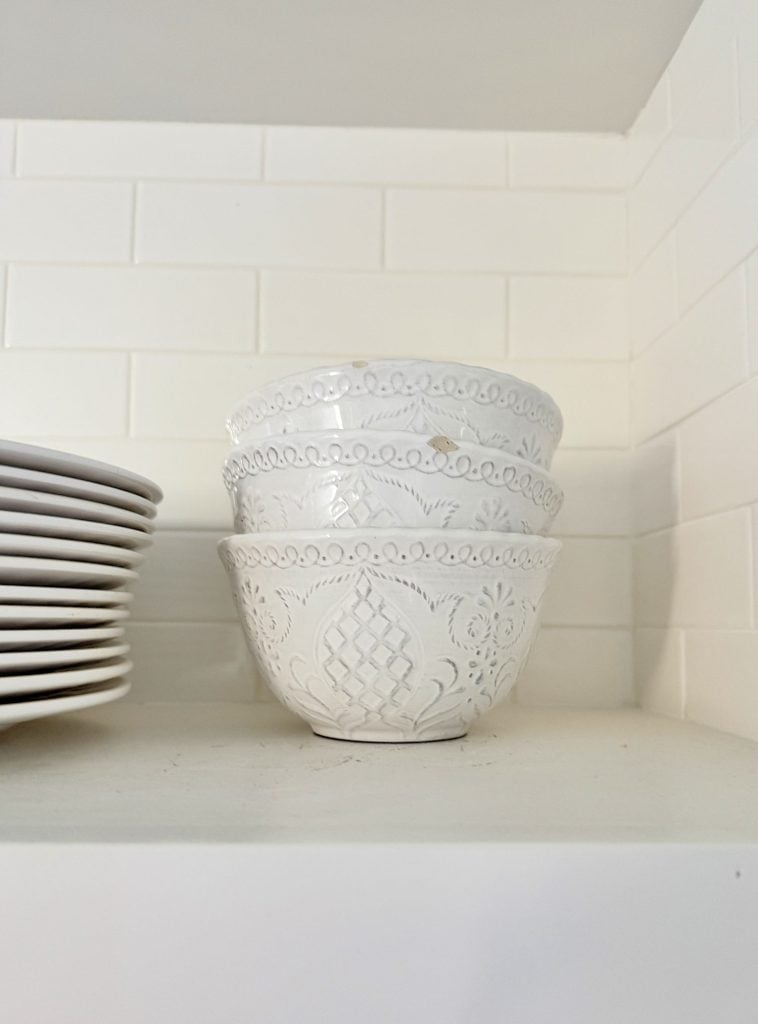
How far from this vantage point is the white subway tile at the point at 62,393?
863mm

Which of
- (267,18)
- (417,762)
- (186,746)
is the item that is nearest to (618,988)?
(417,762)

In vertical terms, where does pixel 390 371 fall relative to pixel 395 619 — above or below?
above

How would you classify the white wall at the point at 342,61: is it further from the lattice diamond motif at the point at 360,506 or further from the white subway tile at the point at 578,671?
the white subway tile at the point at 578,671

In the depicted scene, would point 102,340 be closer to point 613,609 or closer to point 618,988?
point 613,609

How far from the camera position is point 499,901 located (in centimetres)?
33

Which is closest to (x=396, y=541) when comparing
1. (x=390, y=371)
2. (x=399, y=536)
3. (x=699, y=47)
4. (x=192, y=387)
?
(x=399, y=536)

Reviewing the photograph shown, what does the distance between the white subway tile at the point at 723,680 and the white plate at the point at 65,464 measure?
1.54 feet

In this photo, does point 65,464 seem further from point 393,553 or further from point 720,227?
Answer: point 720,227

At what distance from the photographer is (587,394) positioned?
0.88 m

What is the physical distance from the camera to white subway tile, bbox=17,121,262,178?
0.89m

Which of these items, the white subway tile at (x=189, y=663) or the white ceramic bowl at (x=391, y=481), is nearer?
the white ceramic bowl at (x=391, y=481)

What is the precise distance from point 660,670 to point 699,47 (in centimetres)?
56

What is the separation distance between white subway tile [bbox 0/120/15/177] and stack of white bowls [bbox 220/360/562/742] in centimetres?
52

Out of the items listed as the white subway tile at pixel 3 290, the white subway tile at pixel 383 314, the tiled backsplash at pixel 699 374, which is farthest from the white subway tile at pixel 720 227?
the white subway tile at pixel 3 290
